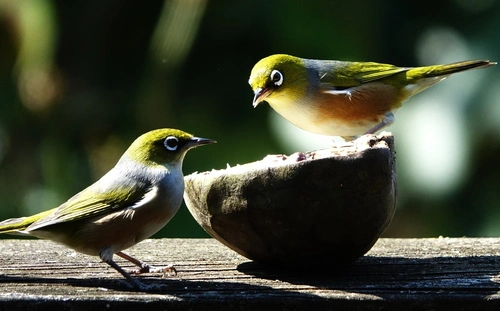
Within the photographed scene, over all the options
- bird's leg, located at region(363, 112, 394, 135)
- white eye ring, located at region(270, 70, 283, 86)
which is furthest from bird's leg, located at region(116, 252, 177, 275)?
bird's leg, located at region(363, 112, 394, 135)

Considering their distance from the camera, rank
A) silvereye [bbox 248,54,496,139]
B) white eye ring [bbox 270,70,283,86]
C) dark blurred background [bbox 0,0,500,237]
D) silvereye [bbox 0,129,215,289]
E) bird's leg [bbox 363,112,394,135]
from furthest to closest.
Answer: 1. dark blurred background [bbox 0,0,500,237]
2. bird's leg [bbox 363,112,394,135]
3. silvereye [bbox 248,54,496,139]
4. white eye ring [bbox 270,70,283,86]
5. silvereye [bbox 0,129,215,289]

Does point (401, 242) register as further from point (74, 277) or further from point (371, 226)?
point (74, 277)

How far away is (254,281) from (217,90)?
554 centimetres

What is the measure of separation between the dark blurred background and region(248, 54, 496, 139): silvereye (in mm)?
1448

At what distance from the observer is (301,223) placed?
12.6 feet

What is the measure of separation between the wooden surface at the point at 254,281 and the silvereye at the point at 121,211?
5.8 inches

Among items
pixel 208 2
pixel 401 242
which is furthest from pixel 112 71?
pixel 401 242

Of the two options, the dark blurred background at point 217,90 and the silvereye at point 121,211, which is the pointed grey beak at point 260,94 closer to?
the silvereye at point 121,211

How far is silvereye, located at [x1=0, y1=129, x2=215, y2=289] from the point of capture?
4199 mm

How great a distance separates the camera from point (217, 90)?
9.38 m

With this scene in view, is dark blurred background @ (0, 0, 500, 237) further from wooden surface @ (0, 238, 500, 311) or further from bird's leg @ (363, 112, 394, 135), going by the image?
wooden surface @ (0, 238, 500, 311)

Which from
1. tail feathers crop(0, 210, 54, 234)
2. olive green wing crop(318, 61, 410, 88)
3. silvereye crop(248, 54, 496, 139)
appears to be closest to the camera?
tail feathers crop(0, 210, 54, 234)

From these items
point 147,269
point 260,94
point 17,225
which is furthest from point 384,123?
Result: point 17,225

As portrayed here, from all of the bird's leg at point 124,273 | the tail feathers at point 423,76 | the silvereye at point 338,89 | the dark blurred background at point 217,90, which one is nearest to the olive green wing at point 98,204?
the bird's leg at point 124,273
